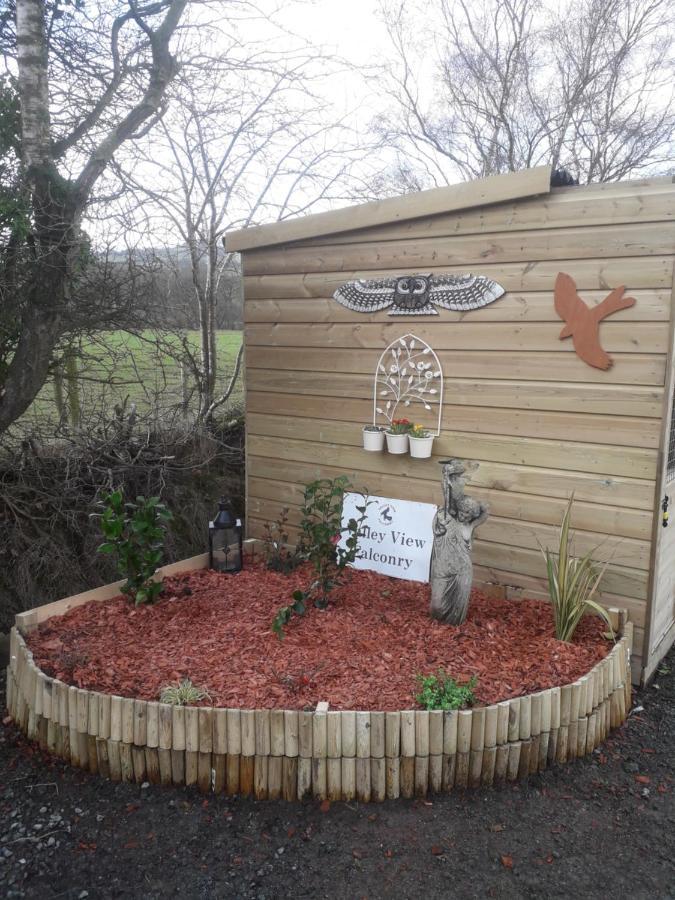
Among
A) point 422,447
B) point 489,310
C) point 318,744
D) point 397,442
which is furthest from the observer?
point 397,442

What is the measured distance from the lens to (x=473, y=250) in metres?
3.96

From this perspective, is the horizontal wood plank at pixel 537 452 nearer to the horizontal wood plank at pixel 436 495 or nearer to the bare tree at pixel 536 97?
the horizontal wood plank at pixel 436 495

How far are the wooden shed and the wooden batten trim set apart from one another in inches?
0.4

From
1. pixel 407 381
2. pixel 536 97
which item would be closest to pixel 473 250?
pixel 407 381

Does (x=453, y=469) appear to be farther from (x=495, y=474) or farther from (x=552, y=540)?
(x=552, y=540)

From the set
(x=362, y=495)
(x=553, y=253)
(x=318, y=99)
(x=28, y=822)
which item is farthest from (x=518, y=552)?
(x=318, y=99)

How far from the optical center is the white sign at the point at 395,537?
438 cm

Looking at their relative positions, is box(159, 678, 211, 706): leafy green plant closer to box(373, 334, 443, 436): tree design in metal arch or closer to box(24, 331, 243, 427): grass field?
box(373, 334, 443, 436): tree design in metal arch

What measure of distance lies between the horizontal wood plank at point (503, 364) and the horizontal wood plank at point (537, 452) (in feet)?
1.25

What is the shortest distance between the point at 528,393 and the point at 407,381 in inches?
34.0

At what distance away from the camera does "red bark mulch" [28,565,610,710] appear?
2.98m

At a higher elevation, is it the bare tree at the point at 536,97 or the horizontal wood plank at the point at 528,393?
the bare tree at the point at 536,97

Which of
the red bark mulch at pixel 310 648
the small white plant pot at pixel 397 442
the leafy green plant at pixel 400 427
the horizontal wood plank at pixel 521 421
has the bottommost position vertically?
the red bark mulch at pixel 310 648

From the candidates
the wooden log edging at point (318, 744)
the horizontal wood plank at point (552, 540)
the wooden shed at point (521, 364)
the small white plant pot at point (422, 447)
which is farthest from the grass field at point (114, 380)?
the wooden log edging at point (318, 744)
